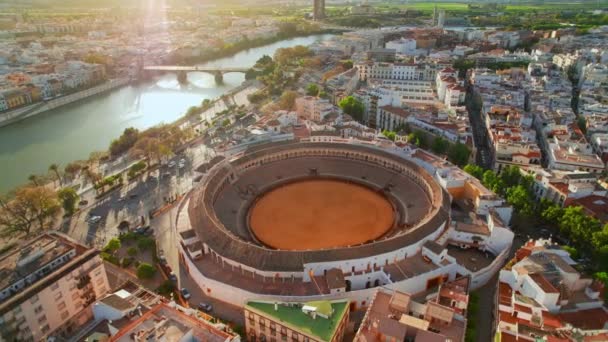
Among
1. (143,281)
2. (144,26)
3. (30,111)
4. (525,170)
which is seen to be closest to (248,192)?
(143,281)

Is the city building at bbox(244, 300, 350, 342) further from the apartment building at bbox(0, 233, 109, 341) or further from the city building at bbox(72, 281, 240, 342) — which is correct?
the apartment building at bbox(0, 233, 109, 341)

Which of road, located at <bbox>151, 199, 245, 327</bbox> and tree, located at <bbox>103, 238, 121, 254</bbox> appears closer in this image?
road, located at <bbox>151, 199, 245, 327</bbox>

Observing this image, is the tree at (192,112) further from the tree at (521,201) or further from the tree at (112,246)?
the tree at (521,201)

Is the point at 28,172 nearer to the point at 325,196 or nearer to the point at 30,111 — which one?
the point at 30,111

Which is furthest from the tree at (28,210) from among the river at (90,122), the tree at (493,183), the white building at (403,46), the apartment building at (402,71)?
the white building at (403,46)

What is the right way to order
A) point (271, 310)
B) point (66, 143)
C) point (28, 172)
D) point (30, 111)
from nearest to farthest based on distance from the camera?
point (271, 310)
point (28, 172)
point (66, 143)
point (30, 111)

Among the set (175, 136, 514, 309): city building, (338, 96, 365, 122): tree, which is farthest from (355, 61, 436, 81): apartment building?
(175, 136, 514, 309): city building
